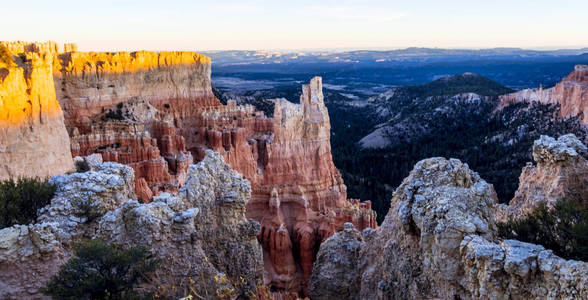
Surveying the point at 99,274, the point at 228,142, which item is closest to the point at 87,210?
the point at 99,274

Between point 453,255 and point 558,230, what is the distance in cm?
246

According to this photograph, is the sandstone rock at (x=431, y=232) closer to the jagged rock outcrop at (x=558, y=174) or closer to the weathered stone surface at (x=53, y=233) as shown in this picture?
the jagged rock outcrop at (x=558, y=174)

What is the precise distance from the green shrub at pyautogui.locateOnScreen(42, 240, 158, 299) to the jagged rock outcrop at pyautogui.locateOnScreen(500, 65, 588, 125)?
5495 centimetres

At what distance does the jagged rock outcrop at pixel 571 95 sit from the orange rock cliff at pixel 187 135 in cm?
3987

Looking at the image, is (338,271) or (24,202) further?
(338,271)

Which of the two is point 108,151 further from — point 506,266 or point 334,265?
point 506,266

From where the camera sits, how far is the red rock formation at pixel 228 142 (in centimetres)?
2014

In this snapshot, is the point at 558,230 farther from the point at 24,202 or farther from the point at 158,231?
the point at 24,202

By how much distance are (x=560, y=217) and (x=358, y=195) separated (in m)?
32.7

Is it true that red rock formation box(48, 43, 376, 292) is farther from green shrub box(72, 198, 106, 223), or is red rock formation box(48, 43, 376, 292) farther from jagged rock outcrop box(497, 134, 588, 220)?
green shrub box(72, 198, 106, 223)

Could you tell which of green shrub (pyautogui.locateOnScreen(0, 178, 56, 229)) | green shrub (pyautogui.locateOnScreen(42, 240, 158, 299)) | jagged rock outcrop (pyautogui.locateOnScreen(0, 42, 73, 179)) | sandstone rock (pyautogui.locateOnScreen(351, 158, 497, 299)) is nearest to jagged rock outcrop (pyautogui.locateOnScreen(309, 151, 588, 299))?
sandstone rock (pyautogui.locateOnScreen(351, 158, 497, 299))

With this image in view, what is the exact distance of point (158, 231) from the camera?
26.4 feet

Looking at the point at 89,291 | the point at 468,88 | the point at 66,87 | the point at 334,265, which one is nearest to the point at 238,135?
the point at 66,87

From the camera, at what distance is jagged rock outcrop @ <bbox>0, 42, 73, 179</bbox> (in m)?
15.8
